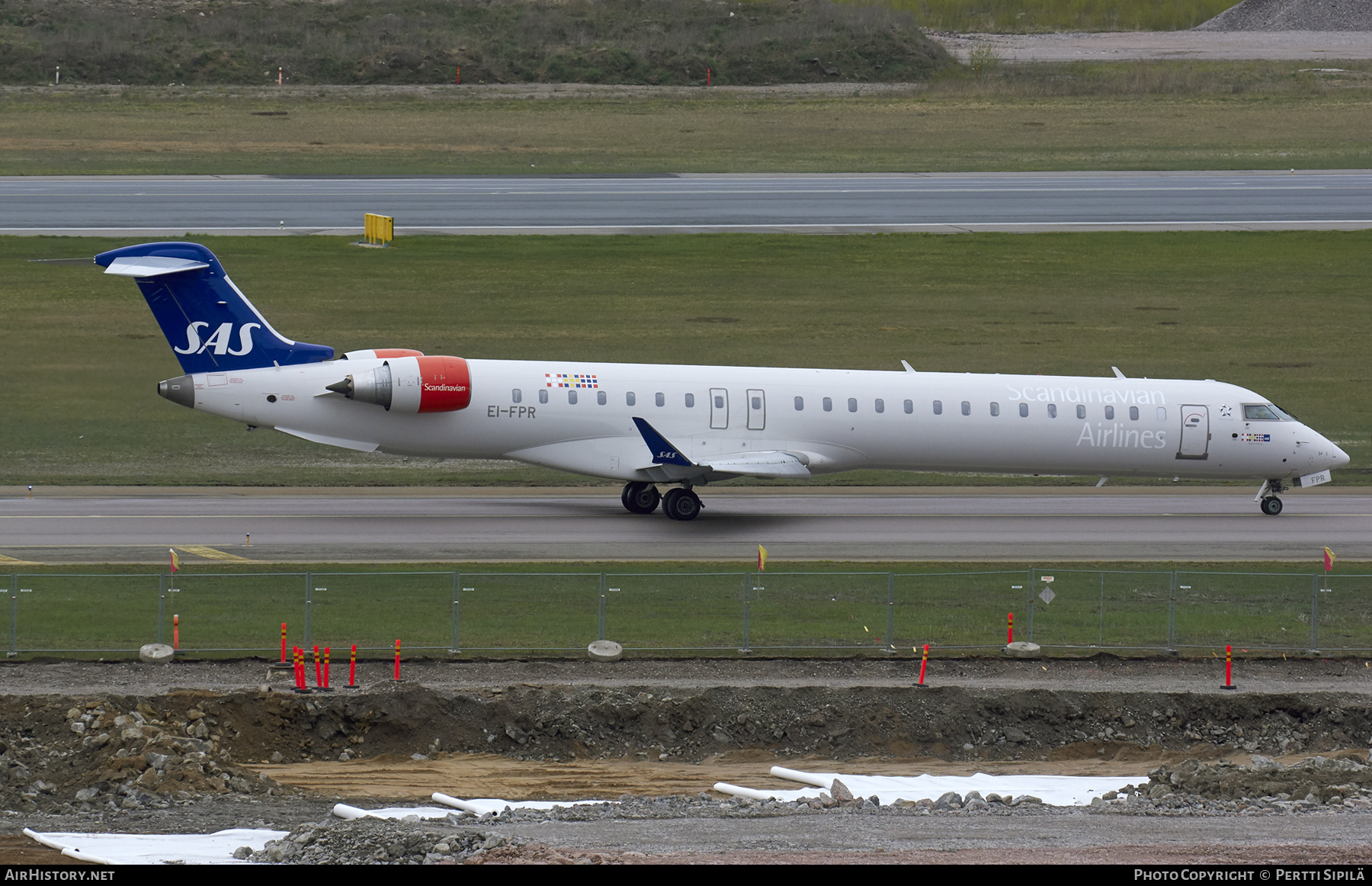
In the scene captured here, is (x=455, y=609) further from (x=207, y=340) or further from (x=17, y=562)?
(x=207, y=340)

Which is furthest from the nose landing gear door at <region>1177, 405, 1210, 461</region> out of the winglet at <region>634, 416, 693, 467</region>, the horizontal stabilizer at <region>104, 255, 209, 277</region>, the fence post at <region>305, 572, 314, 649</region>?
the horizontal stabilizer at <region>104, 255, 209, 277</region>

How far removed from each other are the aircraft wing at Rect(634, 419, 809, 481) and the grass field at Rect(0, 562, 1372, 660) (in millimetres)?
7063

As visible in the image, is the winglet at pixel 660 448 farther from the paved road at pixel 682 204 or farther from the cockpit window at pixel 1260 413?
the paved road at pixel 682 204

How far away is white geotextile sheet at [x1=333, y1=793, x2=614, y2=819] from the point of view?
74.2 feet

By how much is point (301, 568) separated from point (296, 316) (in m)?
32.3

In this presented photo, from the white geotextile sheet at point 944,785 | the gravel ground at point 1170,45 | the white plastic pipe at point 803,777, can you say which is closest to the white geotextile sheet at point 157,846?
the white geotextile sheet at point 944,785

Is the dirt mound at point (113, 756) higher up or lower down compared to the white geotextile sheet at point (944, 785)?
higher up

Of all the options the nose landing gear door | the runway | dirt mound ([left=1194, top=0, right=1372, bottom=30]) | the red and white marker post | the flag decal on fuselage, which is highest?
dirt mound ([left=1194, top=0, right=1372, bottom=30])

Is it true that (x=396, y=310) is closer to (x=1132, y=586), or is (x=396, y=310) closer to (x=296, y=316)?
(x=296, y=316)

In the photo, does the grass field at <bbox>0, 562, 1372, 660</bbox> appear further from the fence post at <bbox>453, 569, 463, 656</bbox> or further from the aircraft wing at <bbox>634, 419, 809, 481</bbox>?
the aircraft wing at <bbox>634, 419, 809, 481</bbox>

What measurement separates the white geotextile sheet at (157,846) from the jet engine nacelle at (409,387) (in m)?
19.7

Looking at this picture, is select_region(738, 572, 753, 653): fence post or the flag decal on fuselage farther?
the flag decal on fuselage

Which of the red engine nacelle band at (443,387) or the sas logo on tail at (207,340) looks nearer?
the red engine nacelle band at (443,387)

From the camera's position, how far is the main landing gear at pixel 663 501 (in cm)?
4206
